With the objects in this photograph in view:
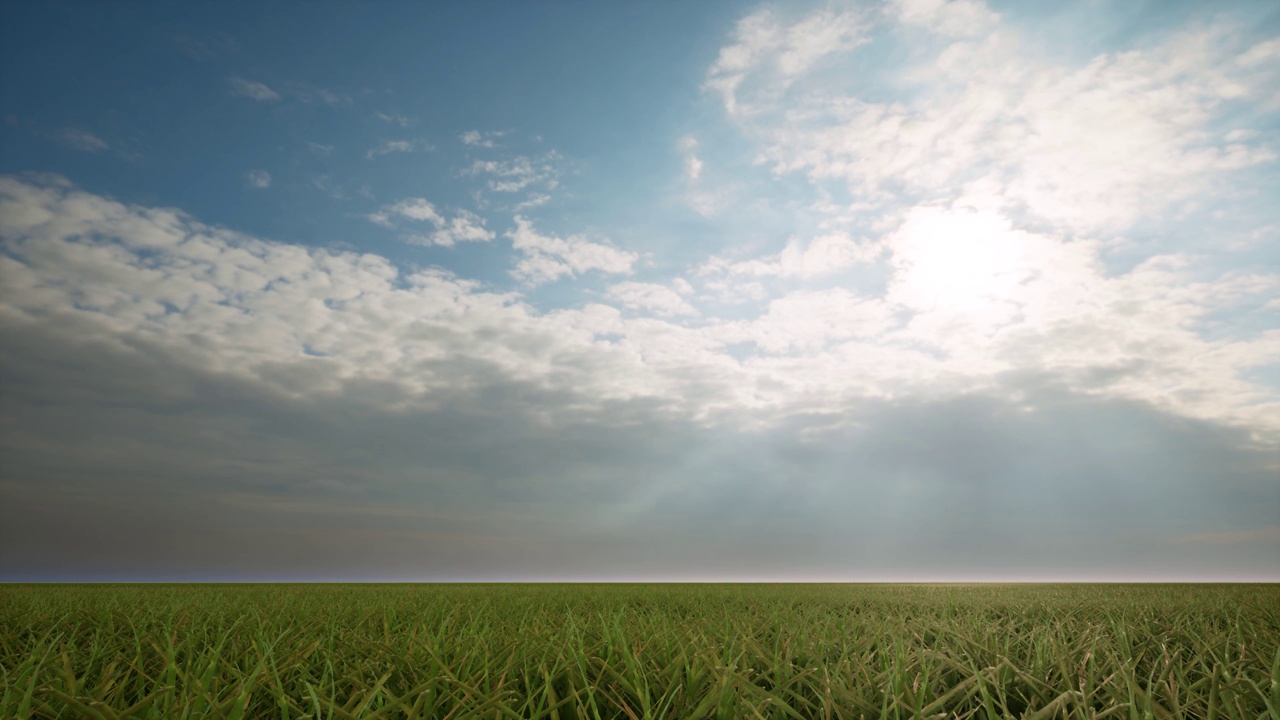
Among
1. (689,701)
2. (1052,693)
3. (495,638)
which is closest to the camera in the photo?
(689,701)

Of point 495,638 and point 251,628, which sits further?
point 251,628

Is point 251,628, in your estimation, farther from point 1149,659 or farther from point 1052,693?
point 1149,659

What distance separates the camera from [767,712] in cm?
209

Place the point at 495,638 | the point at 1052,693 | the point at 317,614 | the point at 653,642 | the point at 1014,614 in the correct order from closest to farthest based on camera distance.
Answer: the point at 1052,693 < the point at 653,642 < the point at 495,638 < the point at 317,614 < the point at 1014,614

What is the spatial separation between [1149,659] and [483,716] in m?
3.65

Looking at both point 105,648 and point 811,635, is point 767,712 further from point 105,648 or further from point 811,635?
point 105,648

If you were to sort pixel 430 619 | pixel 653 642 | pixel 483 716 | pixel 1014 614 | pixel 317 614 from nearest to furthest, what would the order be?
1. pixel 483 716
2. pixel 653 642
3. pixel 430 619
4. pixel 317 614
5. pixel 1014 614

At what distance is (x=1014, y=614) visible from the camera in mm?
6102

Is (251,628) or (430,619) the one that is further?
(430,619)

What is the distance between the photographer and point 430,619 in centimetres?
511

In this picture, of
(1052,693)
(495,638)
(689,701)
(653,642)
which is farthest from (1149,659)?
(495,638)

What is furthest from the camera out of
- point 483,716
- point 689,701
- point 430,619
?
point 430,619

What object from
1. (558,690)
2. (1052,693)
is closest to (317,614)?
(558,690)

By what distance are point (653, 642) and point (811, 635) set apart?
1.00 metres
